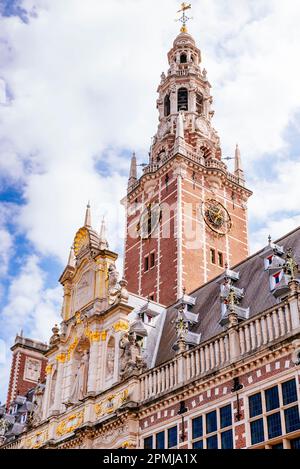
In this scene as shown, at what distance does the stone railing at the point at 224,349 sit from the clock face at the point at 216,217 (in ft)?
96.1

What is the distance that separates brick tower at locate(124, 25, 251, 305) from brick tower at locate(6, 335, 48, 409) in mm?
12615

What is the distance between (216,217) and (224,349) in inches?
1328

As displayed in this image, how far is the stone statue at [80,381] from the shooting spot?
1581 inches

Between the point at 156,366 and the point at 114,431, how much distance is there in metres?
Answer: 4.00

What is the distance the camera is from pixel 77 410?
38688 mm

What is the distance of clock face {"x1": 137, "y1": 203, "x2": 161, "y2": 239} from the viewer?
63.4m

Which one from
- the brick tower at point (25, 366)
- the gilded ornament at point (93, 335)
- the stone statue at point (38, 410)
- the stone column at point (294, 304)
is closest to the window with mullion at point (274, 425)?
the stone column at point (294, 304)

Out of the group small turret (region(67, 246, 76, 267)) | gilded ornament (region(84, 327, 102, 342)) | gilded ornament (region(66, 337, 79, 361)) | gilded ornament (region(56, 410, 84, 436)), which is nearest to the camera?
gilded ornament (region(56, 410, 84, 436))

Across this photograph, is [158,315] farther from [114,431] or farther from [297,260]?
[297,260]

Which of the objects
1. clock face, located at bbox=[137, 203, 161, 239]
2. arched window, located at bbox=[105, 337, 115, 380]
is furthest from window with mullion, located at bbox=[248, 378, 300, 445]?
clock face, located at bbox=[137, 203, 161, 239]

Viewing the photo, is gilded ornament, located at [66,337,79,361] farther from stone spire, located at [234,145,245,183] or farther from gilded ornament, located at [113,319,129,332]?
stone spire, located at [234,145,245,183]

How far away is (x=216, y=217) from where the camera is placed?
63375 millimetres
